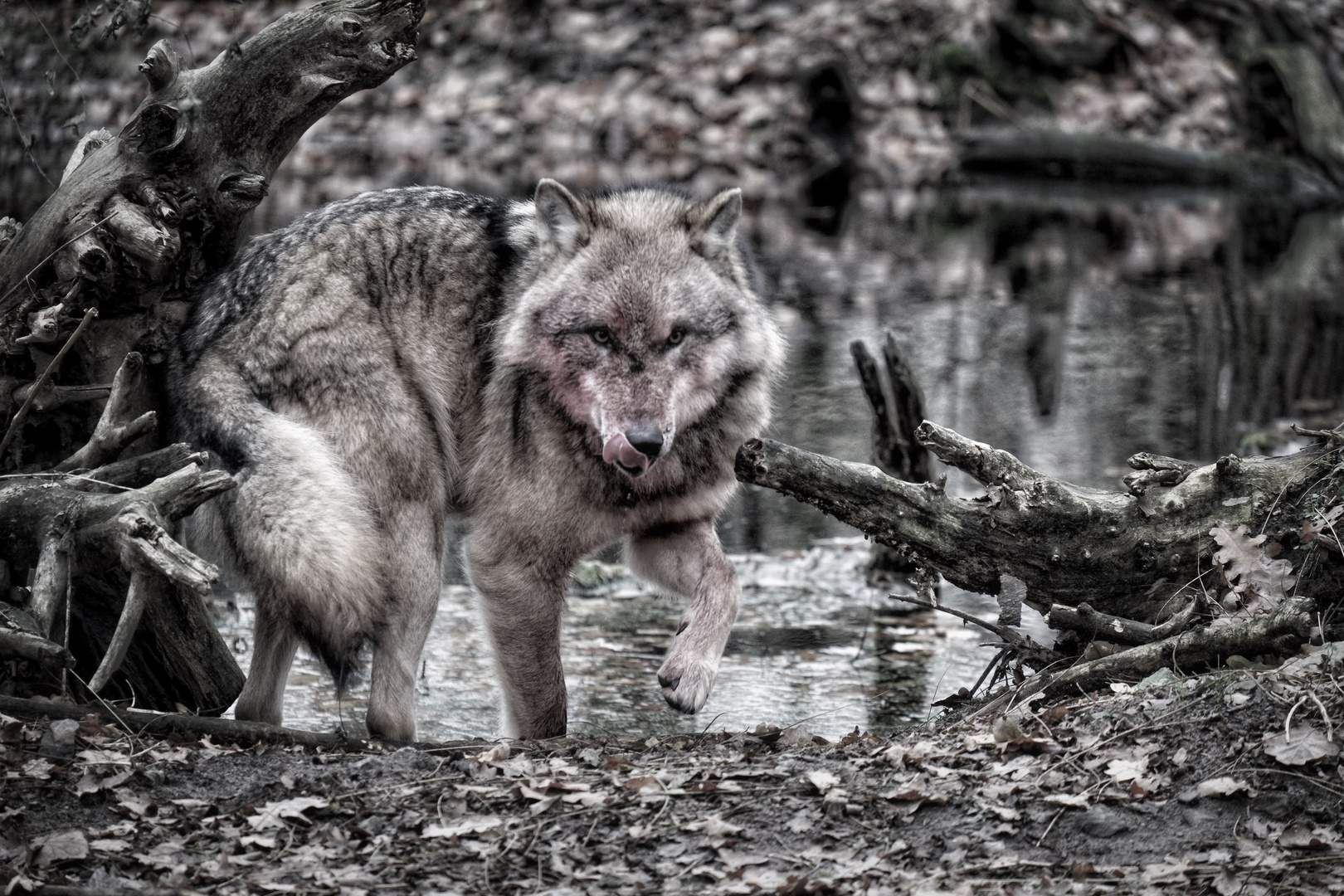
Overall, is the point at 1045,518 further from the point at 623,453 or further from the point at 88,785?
the point at 88,785

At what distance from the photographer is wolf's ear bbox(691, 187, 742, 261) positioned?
5656mm

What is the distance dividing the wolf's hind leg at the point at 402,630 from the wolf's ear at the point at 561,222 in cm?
122

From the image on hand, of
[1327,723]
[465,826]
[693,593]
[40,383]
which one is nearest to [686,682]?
[693,593]

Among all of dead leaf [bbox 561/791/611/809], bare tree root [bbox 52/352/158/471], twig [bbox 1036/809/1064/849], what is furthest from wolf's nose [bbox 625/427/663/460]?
twig [bbox 1036/809/1064/849]

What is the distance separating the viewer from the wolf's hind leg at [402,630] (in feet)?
17.7

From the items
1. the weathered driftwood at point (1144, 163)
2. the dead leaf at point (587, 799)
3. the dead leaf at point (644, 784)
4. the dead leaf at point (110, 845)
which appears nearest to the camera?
the dead leaf at point (110, 845)

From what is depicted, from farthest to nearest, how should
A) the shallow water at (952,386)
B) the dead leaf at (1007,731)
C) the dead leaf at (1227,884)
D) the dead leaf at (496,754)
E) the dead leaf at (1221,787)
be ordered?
the shallow water at (952,386), the dead leaf at (496,754), the dead leaf at (1007,731), the dead leaf at (1221,787), the dead leaf at (1227,884)

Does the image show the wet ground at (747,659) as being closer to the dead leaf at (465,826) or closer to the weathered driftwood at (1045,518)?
the weathered driftwood at (1045,518)

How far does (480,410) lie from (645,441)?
1053 millimetres

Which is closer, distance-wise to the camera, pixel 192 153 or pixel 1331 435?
pixel 1331 435

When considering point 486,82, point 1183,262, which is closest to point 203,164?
point 1183,262

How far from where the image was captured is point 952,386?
11172mm

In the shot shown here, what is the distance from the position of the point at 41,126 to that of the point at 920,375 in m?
7.11

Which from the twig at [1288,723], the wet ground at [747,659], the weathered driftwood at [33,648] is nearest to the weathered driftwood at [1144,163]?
the wet ground at [747,659]
